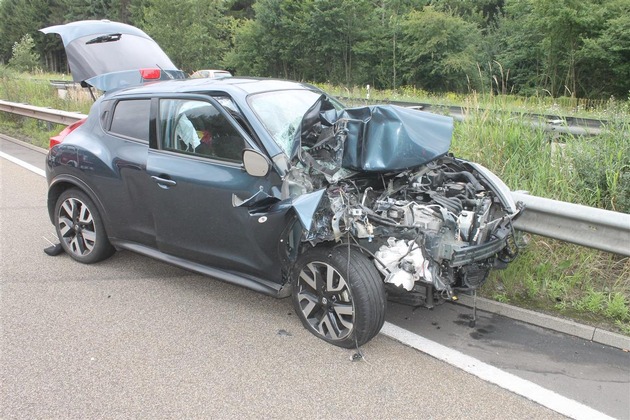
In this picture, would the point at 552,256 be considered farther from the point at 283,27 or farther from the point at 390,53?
the point at 283,27

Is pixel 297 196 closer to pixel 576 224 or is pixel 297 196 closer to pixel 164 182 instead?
pixel 164 182

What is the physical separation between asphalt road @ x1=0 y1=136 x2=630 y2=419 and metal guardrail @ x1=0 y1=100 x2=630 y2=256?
80 centimetres

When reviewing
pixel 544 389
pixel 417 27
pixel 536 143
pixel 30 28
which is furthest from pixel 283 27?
pixel 30 28

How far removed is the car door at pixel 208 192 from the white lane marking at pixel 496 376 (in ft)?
3.35

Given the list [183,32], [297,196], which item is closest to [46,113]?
[297,196]

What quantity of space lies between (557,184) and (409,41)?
4080 cm

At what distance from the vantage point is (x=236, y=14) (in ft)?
222

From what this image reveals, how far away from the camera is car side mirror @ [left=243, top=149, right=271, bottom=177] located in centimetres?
365

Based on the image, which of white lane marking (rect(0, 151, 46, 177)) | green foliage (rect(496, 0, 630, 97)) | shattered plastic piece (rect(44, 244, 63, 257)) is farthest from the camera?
green foliage (rect(496, 0, 630, 97))

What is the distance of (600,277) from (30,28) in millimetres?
99622

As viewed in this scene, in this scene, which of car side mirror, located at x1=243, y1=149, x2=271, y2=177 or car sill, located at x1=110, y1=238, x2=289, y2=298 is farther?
car sill, located at x1=110, y1=238, x2=289, y2=298

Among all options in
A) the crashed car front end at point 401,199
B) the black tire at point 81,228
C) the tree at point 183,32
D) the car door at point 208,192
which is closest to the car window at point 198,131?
the car door at point 208,192

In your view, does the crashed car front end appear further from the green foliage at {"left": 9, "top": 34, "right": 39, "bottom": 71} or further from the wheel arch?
the green foliage at {"left": 9, "top": 34, "right": 39, "bottom": 71}

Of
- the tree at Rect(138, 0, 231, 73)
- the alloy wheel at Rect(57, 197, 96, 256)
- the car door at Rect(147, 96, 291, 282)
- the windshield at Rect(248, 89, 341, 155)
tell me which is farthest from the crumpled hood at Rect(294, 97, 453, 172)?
the tree at Rect(138, 0, 231, 73)
